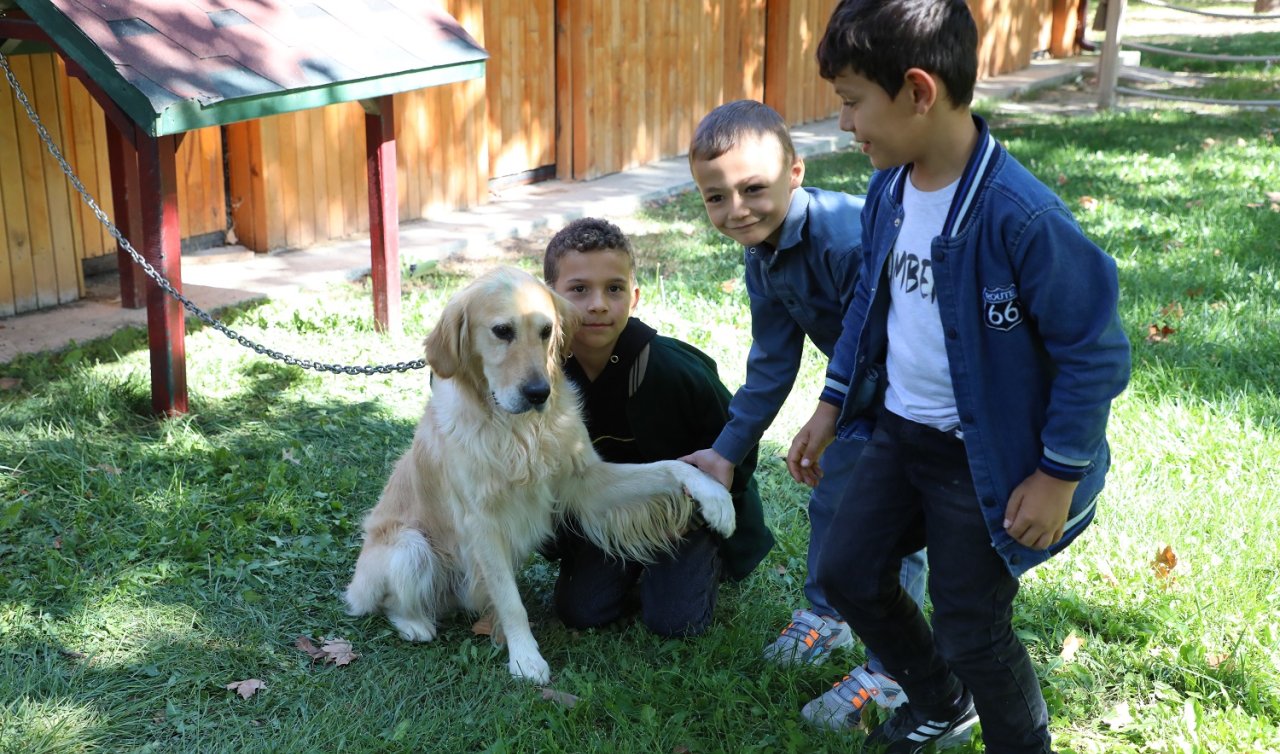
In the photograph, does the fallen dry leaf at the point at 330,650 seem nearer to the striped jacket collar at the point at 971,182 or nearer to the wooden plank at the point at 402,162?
the striped jacket collar at the point at 971,182

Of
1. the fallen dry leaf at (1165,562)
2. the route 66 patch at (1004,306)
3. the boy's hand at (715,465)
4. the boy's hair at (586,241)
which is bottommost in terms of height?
the fallen dry leaf at (1165,562)

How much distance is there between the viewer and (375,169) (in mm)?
6703

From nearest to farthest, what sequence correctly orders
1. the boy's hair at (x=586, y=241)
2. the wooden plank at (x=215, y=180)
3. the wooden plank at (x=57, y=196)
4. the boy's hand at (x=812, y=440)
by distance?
the boy's hand at (x=812, y=440)
the boy's hair at (x=586, y=241)
the wooden plank at (x=57, y=196)
the wooden plank at (x=215, y=180)

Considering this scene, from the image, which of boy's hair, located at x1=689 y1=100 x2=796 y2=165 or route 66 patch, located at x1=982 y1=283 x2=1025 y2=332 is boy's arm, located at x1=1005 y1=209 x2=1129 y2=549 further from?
boy's hair, located at x1=689 y1=100 x2=796 y2=165

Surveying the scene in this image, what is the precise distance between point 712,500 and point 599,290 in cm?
76

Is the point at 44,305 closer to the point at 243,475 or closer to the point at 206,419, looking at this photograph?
the point at 206,419

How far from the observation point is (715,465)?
3781 mm

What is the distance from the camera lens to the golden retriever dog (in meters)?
3.56

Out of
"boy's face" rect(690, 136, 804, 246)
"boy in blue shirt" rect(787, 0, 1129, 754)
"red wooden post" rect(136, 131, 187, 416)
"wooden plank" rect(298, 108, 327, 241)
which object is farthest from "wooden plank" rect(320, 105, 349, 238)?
"boy in blue shirt" rect(787, 0, 1129, 754)

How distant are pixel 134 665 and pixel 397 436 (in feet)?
6.45

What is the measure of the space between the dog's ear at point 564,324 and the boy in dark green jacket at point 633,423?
0.09 meters

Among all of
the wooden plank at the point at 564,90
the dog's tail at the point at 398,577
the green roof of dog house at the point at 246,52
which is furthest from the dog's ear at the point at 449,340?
the wooden plank at the point at 564,90

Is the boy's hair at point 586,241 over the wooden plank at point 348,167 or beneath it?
over

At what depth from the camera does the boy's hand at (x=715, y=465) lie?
377 cm
